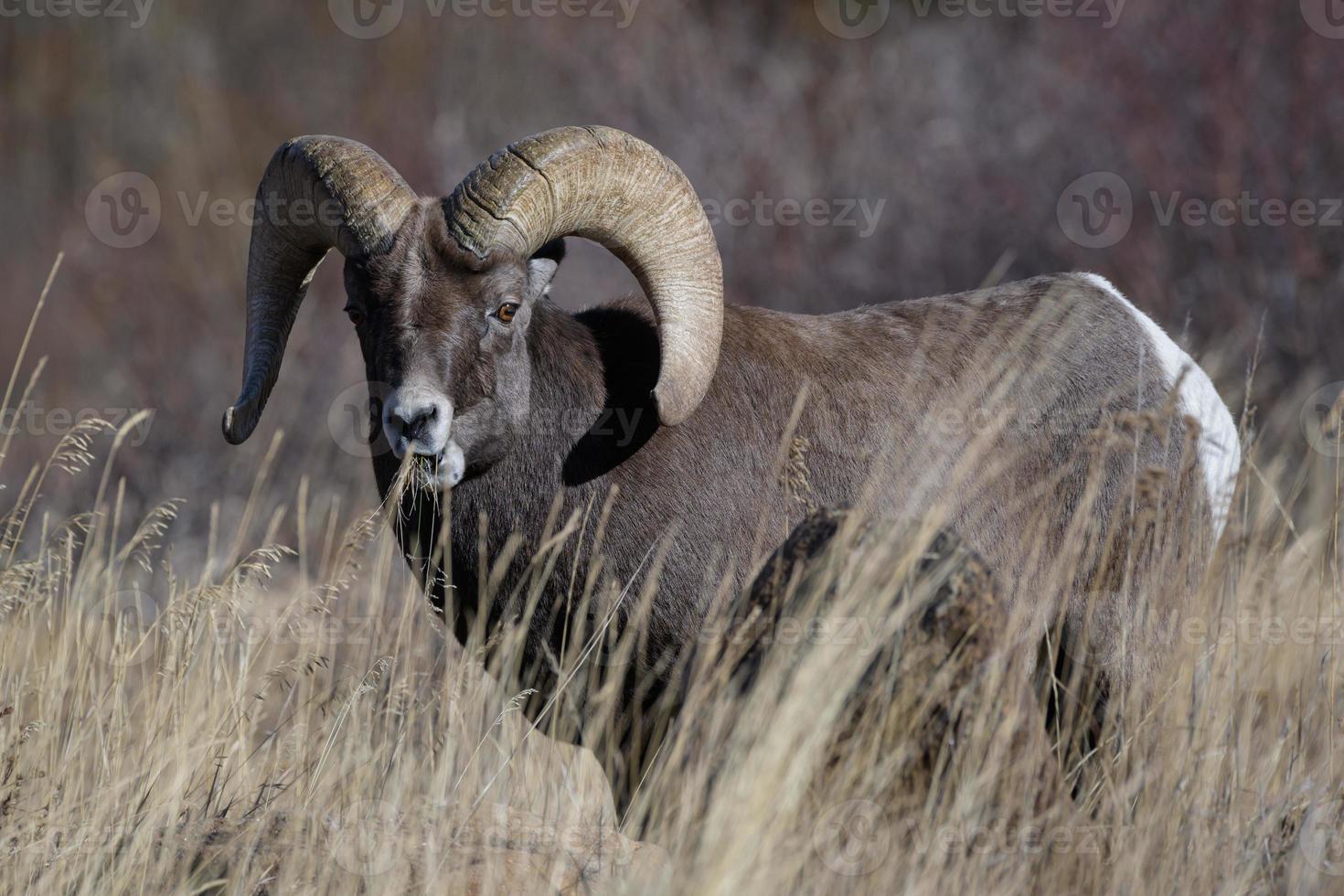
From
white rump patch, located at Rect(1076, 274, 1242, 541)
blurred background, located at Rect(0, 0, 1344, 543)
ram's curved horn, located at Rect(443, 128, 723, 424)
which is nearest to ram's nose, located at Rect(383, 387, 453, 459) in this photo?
ram's curved horn, located at Rect(443, 128, 723, 424)

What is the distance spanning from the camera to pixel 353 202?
5.04 m

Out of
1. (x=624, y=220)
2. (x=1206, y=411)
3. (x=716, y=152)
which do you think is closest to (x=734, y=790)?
(x=624, y=220)

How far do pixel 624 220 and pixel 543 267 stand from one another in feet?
1.15

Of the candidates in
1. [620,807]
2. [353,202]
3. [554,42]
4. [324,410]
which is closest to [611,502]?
[620,807]

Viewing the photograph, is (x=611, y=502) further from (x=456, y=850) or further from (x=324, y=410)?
(x=324, y=410)

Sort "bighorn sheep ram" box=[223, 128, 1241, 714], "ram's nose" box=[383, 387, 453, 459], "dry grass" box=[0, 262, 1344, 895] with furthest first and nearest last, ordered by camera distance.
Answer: "bighorn sheep ram" box=[223, 128, 1241, 714], "ram's nose" box=[383, 387, 453, 459], "dry grass" box=[0, 262, 1344, 895]

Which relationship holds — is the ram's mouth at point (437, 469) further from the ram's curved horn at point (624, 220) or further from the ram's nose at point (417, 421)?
the ram's curved horn at point (624, 220)

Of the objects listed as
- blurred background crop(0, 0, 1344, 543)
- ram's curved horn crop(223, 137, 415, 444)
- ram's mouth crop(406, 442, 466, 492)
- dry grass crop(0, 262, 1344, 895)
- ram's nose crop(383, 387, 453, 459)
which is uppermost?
blurred background crop(0, 0, 1344, 543)

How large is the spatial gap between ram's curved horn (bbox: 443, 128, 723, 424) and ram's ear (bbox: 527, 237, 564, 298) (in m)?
0.10

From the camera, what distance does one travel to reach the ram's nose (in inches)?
179

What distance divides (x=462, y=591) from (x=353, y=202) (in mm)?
1423

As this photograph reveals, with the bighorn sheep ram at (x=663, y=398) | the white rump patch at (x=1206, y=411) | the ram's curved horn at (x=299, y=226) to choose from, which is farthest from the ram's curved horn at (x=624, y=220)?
the white rump patch at (x=1206, y=411)

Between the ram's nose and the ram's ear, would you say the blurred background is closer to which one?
the ram's ear

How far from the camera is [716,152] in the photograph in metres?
16.2
